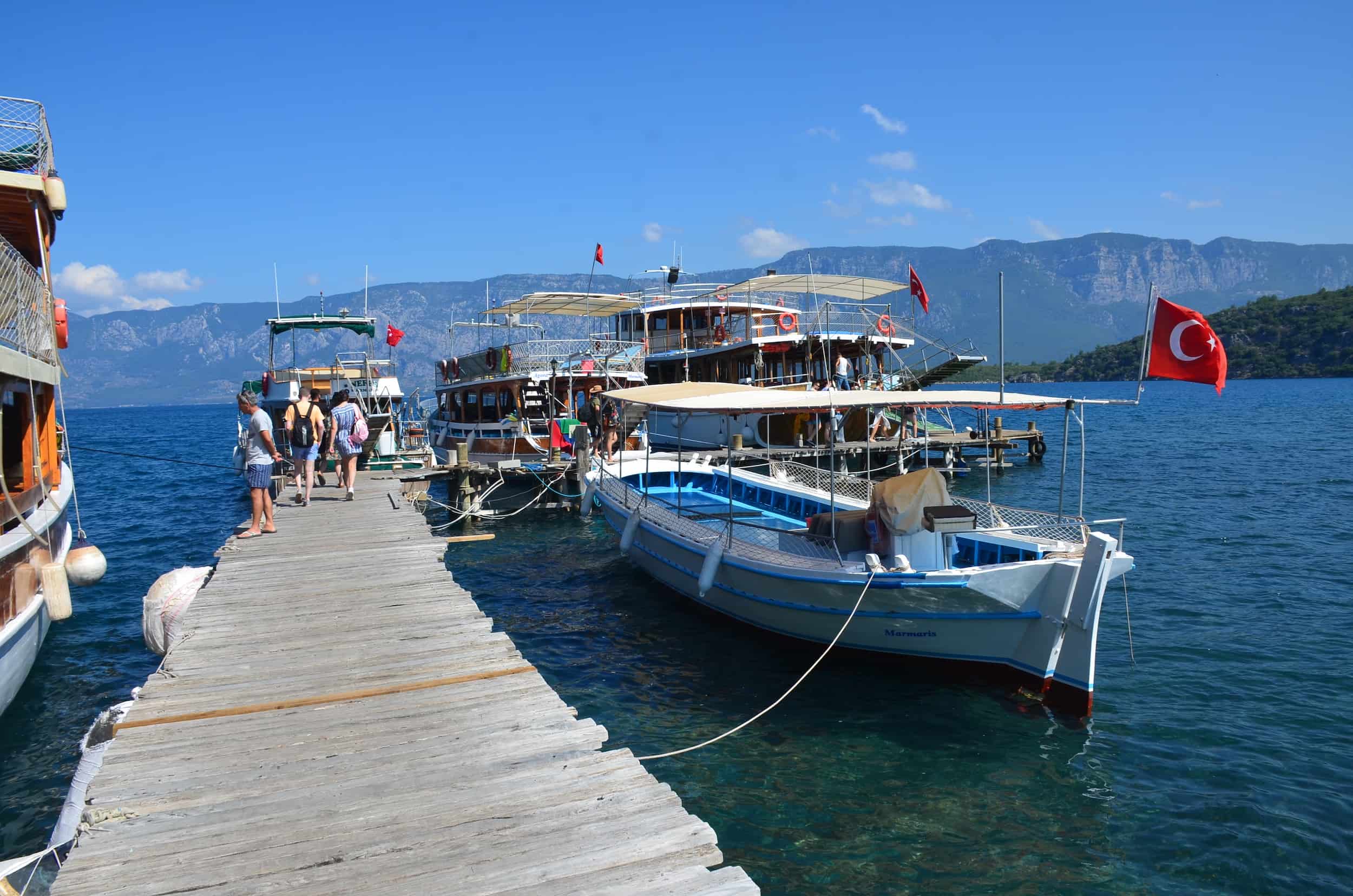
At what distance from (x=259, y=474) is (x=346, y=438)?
395 cm

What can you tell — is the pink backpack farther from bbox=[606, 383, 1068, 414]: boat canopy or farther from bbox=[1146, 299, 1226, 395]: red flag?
bbox=[1146, 299, 1226, 395]: red flag

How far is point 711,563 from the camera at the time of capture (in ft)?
42.2

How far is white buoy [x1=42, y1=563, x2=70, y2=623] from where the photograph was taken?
10.8m

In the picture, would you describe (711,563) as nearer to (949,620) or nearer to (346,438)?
(949,620)

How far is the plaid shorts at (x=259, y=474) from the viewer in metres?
11.7

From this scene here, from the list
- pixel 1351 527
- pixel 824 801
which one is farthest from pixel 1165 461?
pixel 824 801

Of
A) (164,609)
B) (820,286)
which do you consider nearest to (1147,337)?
(164,609)

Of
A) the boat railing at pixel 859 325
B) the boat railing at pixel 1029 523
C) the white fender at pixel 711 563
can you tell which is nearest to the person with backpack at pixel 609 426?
the boat railing at pixel 859 325

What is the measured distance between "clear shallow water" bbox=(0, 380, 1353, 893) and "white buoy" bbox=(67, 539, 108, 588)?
1793 mm

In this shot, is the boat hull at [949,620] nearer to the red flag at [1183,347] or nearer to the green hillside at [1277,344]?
the red flag at [1183,347]

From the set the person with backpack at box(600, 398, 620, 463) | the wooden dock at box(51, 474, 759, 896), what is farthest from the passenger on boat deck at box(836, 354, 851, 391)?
the wooden dock at box(51, 474, 759, 896)

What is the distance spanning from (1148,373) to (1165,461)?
1301 inches

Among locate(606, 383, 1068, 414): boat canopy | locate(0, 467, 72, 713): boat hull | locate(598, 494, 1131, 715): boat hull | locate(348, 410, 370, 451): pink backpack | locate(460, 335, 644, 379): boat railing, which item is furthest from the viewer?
locate(460, 335, 644, 379): boat railing

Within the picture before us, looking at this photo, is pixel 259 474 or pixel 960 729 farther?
pixel 259 474
